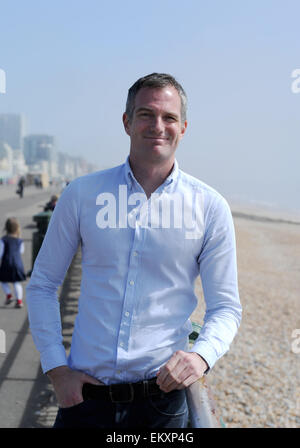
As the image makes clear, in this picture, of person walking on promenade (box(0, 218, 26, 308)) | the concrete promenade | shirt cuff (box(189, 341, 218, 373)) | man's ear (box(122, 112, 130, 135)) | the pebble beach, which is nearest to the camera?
shirt cuff (box(189, 341, 218, 373))

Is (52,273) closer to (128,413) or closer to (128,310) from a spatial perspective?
(128,310)

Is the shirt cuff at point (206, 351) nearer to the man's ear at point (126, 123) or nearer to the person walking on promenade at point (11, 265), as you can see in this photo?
the man's ear at point (126, 123)

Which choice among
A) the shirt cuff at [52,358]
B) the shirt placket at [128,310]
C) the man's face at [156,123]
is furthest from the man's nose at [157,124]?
the shirt cuff at [52,358]

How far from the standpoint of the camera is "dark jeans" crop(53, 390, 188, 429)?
1729mm

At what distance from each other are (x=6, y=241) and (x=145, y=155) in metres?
6.48

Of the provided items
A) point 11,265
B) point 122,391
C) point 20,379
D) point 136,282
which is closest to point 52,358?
point 122,391

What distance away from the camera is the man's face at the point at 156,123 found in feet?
5.71

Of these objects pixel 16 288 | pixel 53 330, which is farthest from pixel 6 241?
pixel 53 330

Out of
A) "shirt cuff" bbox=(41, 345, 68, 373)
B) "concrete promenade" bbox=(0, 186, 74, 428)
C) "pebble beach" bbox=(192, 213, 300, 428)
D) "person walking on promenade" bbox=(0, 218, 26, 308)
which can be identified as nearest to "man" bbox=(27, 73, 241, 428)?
"shirt cuff" bbox=(41, 345, 68, 373)

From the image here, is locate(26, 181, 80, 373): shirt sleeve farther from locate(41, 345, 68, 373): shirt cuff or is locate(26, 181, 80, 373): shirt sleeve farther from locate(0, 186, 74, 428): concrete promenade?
locate(0, 186, 74, 428): concrete promenade

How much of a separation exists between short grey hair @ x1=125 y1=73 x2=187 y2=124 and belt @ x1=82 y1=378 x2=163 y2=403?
1.01 m

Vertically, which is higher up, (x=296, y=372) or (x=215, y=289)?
(x=215, y=289)
